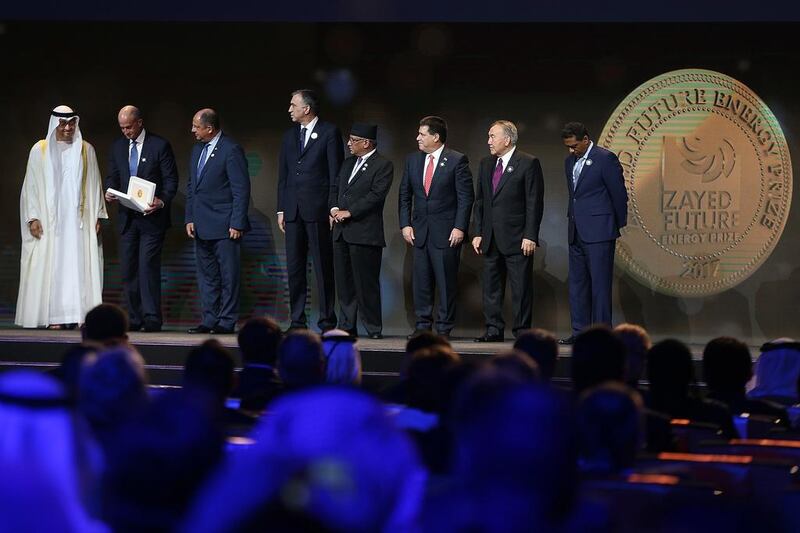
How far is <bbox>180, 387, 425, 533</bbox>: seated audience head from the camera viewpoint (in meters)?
1.48

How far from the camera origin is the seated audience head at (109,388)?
8.21 ft

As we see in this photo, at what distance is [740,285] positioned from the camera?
8.29m

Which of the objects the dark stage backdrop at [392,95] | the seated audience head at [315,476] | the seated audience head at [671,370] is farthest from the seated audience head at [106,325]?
the dark stage backdrop at [392,95]

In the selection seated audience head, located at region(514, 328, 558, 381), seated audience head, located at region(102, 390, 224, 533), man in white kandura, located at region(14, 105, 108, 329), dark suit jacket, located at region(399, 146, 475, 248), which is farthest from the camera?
man in white kandura, located at region(14, 105, 108, 329)

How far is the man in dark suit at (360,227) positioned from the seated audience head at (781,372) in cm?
368

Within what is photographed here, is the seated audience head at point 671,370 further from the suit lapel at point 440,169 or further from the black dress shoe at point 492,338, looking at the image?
the suit lapel at point 440,169

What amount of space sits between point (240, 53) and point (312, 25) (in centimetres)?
57

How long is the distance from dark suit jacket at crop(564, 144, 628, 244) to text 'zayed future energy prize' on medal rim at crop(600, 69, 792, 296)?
112cm

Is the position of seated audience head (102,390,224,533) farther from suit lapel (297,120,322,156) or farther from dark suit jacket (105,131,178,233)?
dark suit jacket (105,131,178,233)

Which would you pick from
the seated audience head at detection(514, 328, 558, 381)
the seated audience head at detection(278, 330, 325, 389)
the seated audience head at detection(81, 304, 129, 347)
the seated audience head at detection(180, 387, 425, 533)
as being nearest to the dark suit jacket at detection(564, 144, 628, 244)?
the seated audience head at detection(514, 328, 558, 381)

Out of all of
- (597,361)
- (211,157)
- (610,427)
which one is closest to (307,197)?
(211,157)

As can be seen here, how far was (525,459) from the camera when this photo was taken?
1.52 metres

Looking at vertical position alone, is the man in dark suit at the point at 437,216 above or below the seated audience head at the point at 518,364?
above

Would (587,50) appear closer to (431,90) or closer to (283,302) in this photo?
(431,90)
